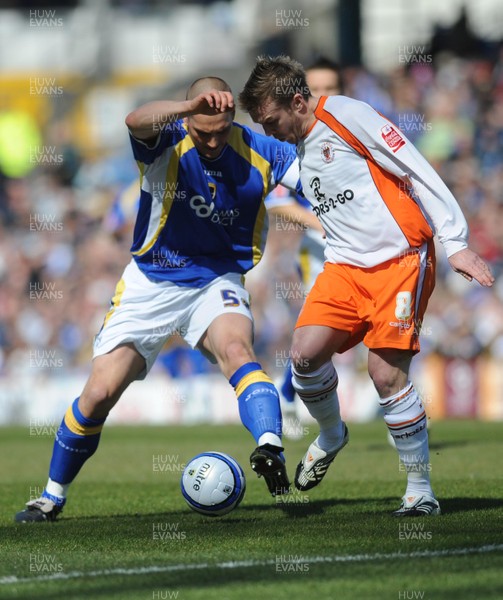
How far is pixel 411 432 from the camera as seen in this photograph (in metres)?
6.09

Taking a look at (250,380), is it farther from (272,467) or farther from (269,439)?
(272,467)

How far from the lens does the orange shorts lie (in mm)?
5957

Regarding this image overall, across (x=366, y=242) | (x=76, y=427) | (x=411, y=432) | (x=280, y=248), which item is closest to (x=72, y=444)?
(x=76, y=427)

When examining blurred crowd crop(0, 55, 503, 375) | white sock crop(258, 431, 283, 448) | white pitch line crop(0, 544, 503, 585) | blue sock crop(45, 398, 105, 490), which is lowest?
blurred crowd crop(0, 55, 503, 375)

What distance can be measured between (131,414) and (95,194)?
6894 mm

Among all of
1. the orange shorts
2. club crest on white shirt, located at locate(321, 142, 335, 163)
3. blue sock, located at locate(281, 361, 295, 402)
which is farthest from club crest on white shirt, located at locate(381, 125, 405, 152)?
blue sock, located at locate(281, 361, 295, 402)

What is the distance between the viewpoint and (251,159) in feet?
22.3

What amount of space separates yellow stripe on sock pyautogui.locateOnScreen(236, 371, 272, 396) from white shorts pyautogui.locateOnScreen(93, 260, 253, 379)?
1.59 feet

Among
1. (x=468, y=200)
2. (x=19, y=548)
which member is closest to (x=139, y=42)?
(x=468, y=200)

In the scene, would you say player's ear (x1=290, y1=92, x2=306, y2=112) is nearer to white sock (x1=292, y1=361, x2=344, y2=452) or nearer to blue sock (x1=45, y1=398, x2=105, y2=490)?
white sock (x1=292, y1=361, x2=344, y2=452)

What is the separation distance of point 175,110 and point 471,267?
1686 millimetres

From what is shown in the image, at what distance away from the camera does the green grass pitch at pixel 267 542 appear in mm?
4254

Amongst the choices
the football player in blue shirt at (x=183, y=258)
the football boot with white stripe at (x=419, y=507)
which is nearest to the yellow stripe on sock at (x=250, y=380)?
the football player in blue shirt at (x=183, y=258)

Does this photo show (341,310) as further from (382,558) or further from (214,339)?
(382,558)
